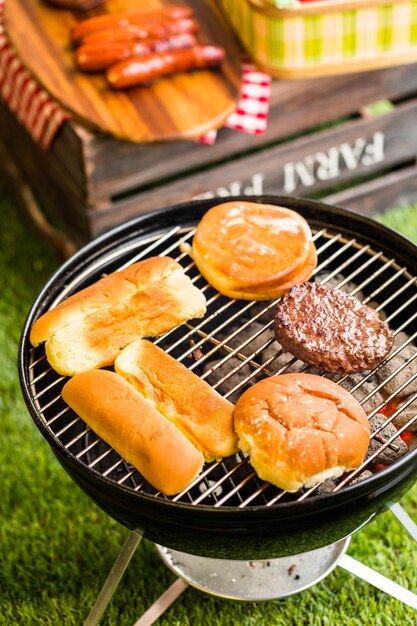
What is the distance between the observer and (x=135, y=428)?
2.14 meters

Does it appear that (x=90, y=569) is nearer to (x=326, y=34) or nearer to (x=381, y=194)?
(x=326, y=34)

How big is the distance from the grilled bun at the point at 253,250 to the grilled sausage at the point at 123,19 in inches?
62.4

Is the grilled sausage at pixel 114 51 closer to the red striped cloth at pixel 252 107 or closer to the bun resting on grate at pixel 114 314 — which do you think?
the red striped cloth at pixel 252 107

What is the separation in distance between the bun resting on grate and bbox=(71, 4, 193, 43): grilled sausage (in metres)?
1.77

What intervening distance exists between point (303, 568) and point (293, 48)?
7.71 feet

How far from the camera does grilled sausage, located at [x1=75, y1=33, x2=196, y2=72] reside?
3.73m

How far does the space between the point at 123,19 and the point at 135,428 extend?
8.24ft

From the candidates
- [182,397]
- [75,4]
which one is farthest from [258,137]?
[182,397]

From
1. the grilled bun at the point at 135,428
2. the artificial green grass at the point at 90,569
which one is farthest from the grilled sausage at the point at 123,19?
the grilled bun at the point at 135,428

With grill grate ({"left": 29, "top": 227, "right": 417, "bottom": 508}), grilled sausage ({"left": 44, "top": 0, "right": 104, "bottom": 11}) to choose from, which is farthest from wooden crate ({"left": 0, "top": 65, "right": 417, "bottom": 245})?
grill grate ({"left": 29, "top": 227, "right": 417, "bottom": 508})

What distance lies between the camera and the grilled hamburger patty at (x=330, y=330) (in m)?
2.36

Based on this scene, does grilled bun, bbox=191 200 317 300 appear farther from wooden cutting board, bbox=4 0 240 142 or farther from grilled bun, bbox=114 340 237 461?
wooden cutting board, bbox=4 0 240 142

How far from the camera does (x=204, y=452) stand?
7.11 feet

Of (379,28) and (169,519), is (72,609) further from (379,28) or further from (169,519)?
(379,28)
